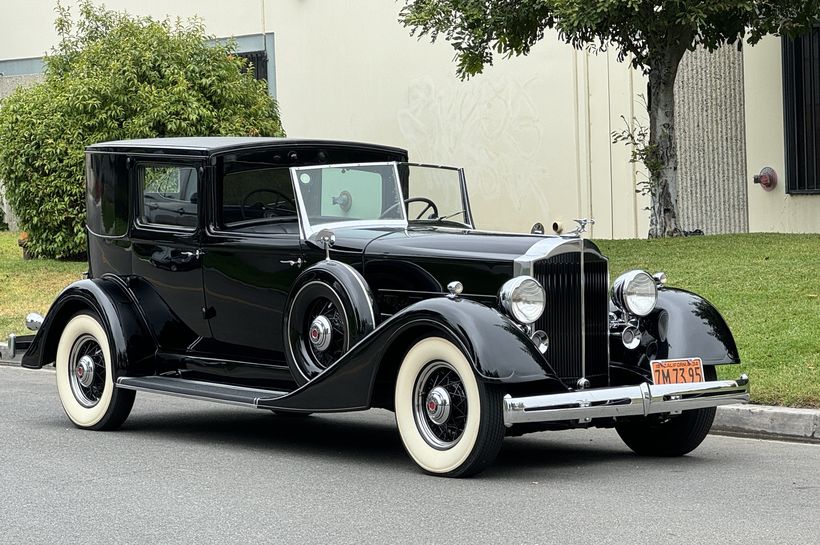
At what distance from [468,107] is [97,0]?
941cm

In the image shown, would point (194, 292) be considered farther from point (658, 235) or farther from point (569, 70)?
point (569, 70)

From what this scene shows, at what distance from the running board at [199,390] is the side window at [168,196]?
3.33 feet

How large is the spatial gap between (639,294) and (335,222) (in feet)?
6.40

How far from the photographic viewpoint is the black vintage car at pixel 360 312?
6.79 meters

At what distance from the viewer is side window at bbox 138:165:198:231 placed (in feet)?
28.6

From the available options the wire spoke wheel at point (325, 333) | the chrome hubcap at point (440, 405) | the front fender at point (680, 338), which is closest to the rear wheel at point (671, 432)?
the front fender at point (680, 338)

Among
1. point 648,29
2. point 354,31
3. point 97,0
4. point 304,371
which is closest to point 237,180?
point 304,371

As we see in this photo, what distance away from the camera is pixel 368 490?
659 cm

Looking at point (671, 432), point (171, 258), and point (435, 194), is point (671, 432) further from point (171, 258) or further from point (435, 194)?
point (171, 258)

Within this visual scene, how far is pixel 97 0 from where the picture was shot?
87.3 ft

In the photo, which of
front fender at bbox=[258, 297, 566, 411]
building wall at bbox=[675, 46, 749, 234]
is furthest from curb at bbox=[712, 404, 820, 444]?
building wall at bbox=[675, 46, 749, 234]

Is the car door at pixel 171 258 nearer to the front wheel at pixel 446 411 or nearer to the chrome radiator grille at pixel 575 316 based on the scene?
the front wheel at pixel 446 411

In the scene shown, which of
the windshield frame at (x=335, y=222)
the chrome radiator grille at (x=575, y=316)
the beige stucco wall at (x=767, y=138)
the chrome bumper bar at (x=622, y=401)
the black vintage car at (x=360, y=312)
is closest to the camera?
the chrome bumper bar at (x=622, y=401)

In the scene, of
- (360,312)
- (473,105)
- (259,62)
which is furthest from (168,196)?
(259,62)
